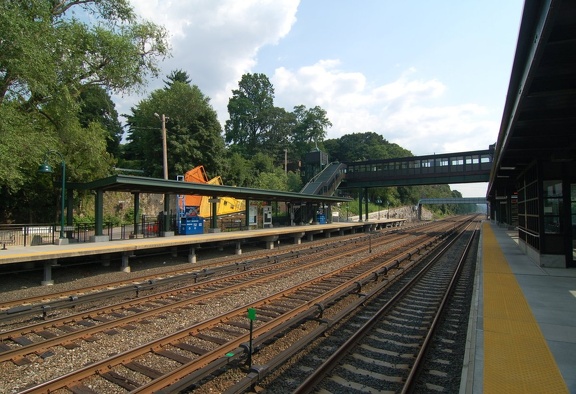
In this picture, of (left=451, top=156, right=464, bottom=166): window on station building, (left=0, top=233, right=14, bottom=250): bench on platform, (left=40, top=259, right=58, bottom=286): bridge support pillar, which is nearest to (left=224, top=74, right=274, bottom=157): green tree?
(left=451, top=156, right=464, bottom=166): window on station building

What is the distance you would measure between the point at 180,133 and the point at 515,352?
154 ft

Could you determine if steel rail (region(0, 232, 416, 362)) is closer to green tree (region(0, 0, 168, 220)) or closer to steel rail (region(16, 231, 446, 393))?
steel rail (region(16, 231, 446, 393))

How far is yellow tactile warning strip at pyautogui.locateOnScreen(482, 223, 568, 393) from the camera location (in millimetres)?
4469

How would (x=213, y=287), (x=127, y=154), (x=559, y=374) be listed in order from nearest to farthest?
(x=559, y=374) → (x=213, y=287) → (x=127, y=154)

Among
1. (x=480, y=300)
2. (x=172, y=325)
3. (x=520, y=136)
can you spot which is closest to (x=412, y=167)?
(x=520, y=136)

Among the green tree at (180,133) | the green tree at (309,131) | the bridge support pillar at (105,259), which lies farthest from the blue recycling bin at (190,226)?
the green tree at (309,131)

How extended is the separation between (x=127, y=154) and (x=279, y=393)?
2461 inches

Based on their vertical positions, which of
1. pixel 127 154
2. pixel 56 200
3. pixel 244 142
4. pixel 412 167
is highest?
pixel 244 142

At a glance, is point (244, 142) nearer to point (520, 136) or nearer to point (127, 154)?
point (127, 154)

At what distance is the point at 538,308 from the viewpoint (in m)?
7.96

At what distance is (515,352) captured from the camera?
215 inches

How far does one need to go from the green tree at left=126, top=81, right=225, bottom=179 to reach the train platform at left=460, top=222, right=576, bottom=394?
38.6 m

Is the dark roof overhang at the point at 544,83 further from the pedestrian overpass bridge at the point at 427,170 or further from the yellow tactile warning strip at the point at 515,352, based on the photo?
the pedestrian overpass bridge at the point at 427,170

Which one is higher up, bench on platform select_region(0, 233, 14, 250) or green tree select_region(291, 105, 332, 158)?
green tree select_region(291, 105, 332, 158)
